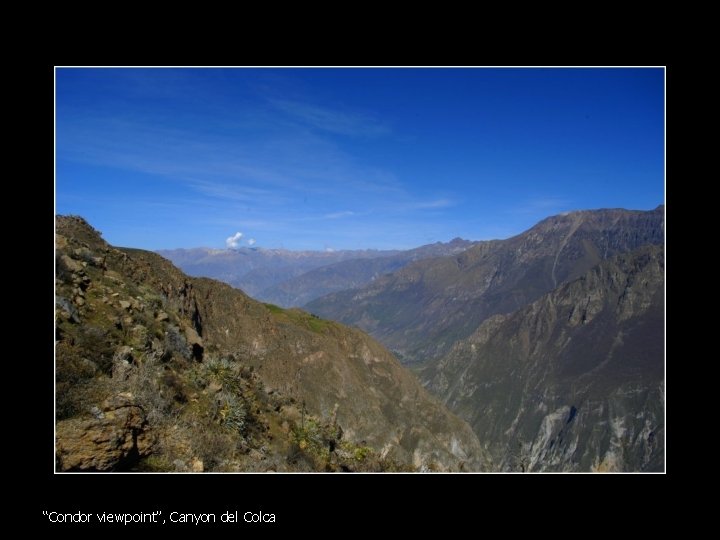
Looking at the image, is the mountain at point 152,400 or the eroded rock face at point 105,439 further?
the mountain at point 152,400

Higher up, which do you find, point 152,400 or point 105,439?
point 152,400

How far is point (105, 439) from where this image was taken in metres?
7.49

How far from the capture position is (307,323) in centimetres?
8419

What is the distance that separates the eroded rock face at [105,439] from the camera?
7207 millimetres

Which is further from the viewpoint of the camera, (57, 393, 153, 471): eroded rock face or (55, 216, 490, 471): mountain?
(55, 216, 490, 471): mountain

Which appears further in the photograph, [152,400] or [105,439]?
[152,400]

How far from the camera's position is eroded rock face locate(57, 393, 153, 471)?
7207 millimetres

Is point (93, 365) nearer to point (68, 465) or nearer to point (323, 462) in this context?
point (68, 465)

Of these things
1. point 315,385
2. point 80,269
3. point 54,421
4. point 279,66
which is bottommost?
point 315,385
